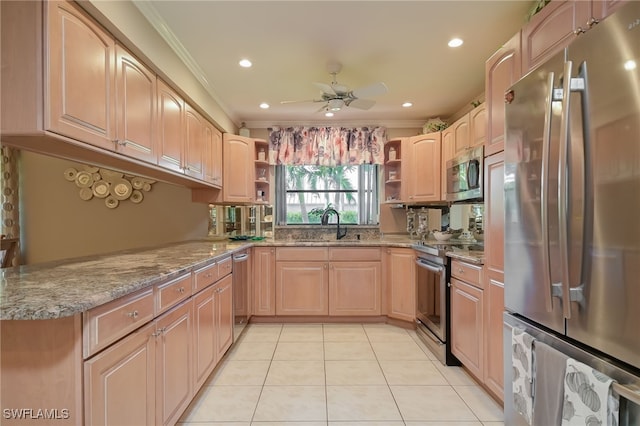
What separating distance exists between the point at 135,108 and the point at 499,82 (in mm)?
2211

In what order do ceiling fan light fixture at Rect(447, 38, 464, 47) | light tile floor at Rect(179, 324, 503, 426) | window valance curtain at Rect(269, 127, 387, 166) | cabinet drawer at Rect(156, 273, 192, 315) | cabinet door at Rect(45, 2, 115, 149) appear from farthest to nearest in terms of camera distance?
window valance curtain at Rect(269, 127, 387, 166) → ceiling fan light fixture at Rect(447, 38, 464, 47) → light tile floor at Rect(179, 324, 503, 426) → cabinet drawer at Rect(156, 273, 192, 315) → cabinet door at Rect(45, 2, 115, 149)

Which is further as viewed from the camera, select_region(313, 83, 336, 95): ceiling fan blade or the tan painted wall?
the tan painted wall

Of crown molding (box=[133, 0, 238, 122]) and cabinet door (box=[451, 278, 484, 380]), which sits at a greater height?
crown molding (box=[133, 0, 238, 122])

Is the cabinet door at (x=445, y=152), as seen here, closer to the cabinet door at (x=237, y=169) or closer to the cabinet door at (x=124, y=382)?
the cabinet door at (x=237, y=169)

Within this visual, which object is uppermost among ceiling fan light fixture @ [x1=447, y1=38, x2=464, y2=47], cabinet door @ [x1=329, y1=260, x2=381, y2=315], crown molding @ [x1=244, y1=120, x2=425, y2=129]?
ceiling fan light fixture @ [x1=447, y1=38, x2=464, y2=47]

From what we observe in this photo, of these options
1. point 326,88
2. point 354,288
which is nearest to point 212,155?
point 326,88

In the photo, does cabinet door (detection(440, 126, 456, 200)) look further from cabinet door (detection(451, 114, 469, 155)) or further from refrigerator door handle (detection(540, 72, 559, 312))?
refrigerator door handle (detection(540, 72, 559, 312))

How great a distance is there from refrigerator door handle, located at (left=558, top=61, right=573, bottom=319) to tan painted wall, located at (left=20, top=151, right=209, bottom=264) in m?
3.42

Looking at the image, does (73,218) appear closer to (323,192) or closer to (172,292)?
(172,292)

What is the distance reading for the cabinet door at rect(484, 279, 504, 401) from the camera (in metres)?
1.77

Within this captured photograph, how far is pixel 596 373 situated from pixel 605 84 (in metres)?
0.94

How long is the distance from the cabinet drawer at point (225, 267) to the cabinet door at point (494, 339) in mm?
1905

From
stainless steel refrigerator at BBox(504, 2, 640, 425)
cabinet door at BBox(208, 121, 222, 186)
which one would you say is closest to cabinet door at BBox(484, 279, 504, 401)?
stainless steel refrigerator at BBox(504, 2, 640, 425)

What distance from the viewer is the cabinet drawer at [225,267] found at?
7.66ft
